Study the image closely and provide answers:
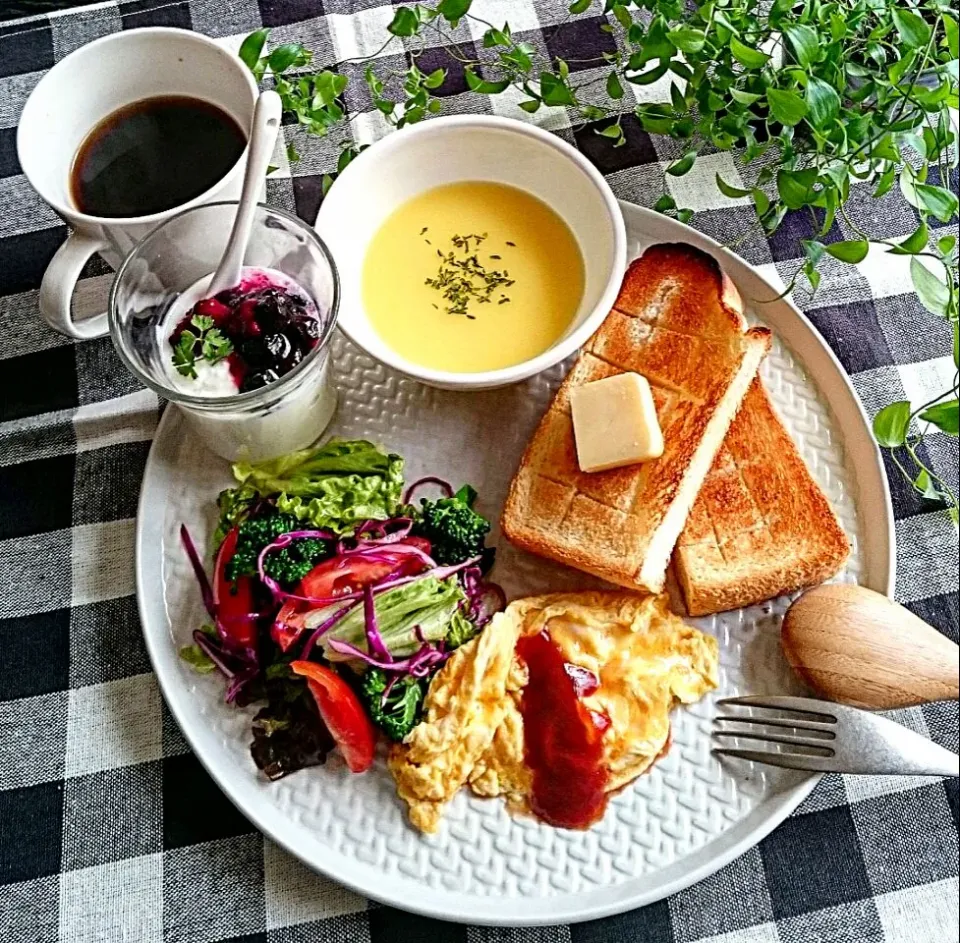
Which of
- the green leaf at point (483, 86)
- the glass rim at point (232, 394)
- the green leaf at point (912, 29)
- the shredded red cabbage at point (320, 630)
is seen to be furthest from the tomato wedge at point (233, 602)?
the green leaf at point (912, 29)

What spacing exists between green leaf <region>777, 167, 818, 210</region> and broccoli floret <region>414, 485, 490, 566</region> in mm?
995

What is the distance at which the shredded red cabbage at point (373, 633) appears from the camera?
222cm

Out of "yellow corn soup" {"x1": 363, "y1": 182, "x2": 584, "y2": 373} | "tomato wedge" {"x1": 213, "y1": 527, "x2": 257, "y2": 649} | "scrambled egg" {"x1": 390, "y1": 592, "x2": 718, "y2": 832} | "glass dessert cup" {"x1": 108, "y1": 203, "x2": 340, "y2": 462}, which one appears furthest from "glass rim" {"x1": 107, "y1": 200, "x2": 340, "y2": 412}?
"scrambled egg" {"x1": 390, "y1": 592, "x2": 718, "y2": 832}

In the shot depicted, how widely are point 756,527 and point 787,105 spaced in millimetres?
948

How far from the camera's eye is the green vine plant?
6.57 ft

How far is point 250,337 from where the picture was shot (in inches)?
86.9

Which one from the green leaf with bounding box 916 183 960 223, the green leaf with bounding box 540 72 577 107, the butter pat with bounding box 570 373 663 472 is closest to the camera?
the green leaf with bounding box 916 183 960 223

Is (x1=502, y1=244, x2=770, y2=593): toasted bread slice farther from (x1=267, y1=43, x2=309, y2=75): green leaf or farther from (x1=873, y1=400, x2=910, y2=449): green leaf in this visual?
(x1=267, y1=43, x2=309, y2=75): green leaf

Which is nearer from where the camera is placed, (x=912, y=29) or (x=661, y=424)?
(x=912, y=29)

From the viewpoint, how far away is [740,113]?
2.43 meters

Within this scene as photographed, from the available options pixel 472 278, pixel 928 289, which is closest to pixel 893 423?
pixel 928 289

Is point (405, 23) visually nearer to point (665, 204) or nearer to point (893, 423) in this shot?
point (665, 204)

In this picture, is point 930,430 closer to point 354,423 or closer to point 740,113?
point 740,113

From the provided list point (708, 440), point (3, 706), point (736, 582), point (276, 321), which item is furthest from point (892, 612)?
point (3, 706)
